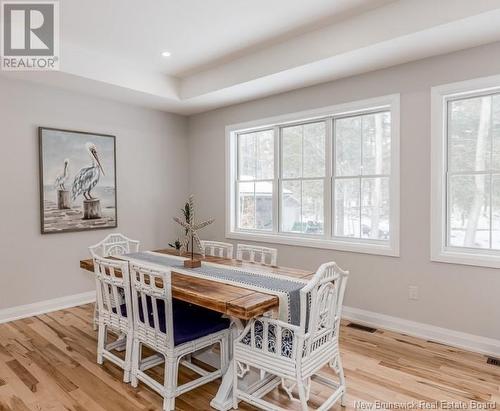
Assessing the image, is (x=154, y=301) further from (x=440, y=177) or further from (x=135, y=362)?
(x=440, y=177)

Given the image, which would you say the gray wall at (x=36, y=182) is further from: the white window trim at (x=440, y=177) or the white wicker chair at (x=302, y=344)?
the white window trim at (x=440, y=177)

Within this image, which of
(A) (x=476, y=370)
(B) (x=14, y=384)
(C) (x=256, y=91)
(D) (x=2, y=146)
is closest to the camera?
(B) (x=14, y=384)

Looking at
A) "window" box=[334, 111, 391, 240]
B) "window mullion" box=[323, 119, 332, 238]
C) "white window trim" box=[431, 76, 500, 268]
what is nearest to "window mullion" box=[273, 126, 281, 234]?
"window mullion" box=[323, 119, 332, 238]

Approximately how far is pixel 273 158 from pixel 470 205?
7.79 feet

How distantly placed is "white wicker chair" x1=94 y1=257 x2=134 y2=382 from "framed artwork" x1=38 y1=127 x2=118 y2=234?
1.87 meters

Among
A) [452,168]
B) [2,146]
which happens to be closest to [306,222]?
[452,168]

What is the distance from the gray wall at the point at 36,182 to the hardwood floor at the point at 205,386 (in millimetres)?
823

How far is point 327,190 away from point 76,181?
10.2ft

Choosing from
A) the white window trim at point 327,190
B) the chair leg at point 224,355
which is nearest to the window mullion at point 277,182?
the white window trim at point 327,190

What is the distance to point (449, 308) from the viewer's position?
3248 millimetres

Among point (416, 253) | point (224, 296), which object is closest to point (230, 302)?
point (224, 296)

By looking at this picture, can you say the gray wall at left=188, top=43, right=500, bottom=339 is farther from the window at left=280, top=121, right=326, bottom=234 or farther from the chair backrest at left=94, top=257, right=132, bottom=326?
the chair backrest at left=94, top=257, right=132, bottom=326

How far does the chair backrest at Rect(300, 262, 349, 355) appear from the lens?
1919 millimetres

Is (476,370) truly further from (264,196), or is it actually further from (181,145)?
(181,145)
